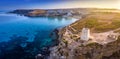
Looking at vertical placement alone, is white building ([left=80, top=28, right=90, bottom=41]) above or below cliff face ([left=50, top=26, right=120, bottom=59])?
above

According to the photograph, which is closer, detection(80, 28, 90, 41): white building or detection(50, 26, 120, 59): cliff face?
detection(50, 26, 120, 59): cliff face

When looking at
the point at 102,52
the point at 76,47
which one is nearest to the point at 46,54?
the point at 76,47

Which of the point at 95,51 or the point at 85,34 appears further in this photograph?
Result: the point at 85,34

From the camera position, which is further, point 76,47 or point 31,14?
point 31,14

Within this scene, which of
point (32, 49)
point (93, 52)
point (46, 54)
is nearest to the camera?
point (93, 52)

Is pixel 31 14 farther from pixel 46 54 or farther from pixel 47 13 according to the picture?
pixel 46 54

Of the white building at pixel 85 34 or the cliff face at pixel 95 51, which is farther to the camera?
the white building at pixel 85 34

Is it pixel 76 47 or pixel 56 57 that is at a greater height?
pixel 76 47

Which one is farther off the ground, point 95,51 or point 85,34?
point 85,34

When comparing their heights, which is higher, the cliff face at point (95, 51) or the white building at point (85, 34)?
the white building at point (85, 34)

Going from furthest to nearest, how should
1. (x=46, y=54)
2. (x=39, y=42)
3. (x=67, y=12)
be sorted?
(x=67, y=12), (x=39, y=42), (x=46, y=54)
